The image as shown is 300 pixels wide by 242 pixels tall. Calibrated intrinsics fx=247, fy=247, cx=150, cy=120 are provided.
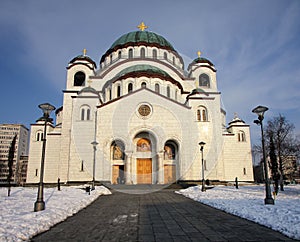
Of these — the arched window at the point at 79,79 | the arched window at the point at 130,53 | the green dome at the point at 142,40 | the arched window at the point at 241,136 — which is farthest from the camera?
the green dome at the point at 142,40

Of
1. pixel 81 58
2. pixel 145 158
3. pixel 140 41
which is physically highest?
pixel 140 41

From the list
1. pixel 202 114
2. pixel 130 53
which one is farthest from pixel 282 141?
pixel 130 53

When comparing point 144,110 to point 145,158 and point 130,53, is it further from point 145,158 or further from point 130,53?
point 130,53

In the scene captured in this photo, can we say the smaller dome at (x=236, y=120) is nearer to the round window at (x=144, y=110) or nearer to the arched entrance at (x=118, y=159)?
the round window at (x=144, y=110)

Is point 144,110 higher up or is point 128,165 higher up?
point 144,110

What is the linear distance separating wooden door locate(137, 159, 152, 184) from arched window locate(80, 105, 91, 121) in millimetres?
8018

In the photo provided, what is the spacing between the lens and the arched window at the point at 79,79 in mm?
36031

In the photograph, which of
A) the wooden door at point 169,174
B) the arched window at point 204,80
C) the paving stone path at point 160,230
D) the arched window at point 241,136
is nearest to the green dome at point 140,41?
the arched window at point 204,80

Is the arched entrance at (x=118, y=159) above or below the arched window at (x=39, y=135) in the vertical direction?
below

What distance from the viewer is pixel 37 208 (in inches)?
333

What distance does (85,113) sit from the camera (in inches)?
A: 1161

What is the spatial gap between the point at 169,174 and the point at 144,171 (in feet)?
9.66

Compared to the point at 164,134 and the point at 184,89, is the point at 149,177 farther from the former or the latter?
the point at 184,89

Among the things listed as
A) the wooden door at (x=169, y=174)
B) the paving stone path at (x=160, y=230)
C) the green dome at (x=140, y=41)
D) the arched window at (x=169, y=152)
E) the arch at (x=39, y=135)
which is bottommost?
the paving stone path at (x=160, y=230)
